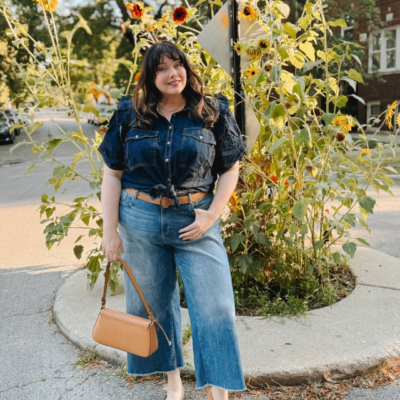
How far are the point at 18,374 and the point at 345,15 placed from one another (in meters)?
18.1

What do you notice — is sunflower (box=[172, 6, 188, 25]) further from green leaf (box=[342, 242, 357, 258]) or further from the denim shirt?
green leaf (box=[342, 242, 357, 258])

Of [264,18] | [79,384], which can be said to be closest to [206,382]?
[79,384]

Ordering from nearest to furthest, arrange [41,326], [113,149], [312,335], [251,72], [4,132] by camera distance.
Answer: [113,149] → [312,335] → [251,72] → [41,326] → [4,132]

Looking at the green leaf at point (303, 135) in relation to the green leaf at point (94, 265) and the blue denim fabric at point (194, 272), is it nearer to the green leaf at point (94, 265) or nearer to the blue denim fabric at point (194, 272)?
the blue denim fabric at point (194, 272)

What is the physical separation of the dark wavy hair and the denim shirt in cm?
4

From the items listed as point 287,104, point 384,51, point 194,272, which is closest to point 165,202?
point 194,272

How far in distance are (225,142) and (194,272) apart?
623mm

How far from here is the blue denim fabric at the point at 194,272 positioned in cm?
205

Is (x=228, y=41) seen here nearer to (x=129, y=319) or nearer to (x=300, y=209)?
(x=300, y=209)

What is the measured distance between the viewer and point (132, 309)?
2258 mm

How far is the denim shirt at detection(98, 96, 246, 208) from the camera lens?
2.04 meters

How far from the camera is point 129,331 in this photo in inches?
83.7

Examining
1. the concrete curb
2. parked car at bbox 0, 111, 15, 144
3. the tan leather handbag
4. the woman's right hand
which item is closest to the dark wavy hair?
the woman's right hand

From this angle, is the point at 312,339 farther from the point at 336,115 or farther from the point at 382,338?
the point at 336,115
